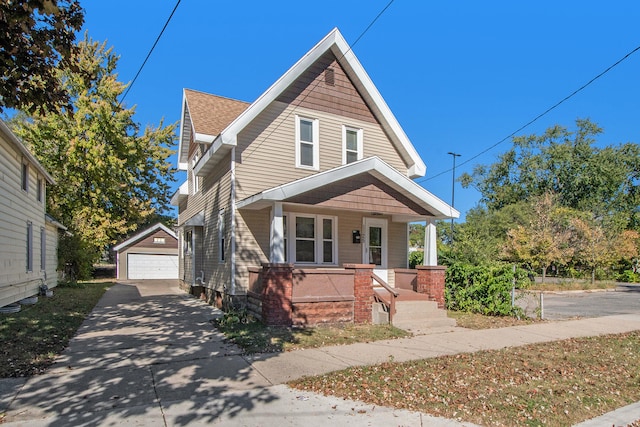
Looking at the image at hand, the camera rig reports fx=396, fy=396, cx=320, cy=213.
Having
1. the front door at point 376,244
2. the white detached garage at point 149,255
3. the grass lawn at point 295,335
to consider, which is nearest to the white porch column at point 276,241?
the grass lawn at point 295,335

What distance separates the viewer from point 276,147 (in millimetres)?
11477

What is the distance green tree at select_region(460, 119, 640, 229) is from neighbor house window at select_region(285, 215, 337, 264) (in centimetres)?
3858

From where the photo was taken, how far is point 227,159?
37.2 feet

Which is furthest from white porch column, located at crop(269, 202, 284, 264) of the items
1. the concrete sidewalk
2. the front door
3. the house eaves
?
the house eaves

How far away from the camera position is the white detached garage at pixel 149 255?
90.1 feet

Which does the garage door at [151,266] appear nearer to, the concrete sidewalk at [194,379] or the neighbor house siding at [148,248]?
the neighbor house siding at [148,248]

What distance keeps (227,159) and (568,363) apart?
9223 mm

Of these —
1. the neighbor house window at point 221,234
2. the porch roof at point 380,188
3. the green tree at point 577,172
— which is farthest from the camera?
the green tree at point 577,172

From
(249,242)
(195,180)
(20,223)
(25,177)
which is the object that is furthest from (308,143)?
(25,177)

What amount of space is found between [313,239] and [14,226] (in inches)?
340

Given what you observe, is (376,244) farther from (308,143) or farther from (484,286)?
(308,143)

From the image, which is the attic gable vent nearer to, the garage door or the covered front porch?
the covered front porch

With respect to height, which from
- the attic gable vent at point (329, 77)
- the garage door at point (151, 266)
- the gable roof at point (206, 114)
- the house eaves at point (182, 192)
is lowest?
the garage door at point (151, 266)

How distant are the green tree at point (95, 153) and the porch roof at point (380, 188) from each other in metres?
19.1
